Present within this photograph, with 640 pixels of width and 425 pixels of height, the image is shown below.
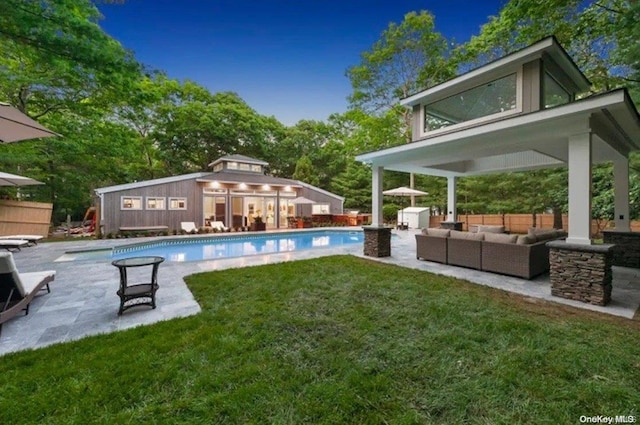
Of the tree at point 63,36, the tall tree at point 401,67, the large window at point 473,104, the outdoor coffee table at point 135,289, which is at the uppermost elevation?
the tall tree at point 401,67

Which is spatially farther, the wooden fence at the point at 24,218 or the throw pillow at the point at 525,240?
the wooden fence at the point at 24,218

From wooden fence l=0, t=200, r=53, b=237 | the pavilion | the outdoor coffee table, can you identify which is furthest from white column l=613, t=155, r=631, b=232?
wooden fence l=0, t=200, r=53, b=237

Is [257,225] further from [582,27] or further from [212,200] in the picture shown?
[582,27]

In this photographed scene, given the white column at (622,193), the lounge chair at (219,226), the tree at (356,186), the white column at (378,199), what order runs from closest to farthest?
the white column at (622,193), the white column at (378,199), the lounge chair at (219,226), the tree at (356,186)

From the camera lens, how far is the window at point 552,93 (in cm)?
595

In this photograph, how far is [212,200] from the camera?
16.5 metres

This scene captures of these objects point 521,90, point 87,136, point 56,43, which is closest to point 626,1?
point 521,90

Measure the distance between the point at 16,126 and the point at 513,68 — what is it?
9.13m

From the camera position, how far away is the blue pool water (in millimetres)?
9828

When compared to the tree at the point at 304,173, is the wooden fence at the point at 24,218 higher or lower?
lower

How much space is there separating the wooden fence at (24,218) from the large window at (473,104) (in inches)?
645

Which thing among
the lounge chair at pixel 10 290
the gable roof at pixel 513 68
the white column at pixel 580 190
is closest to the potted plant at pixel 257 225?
the gable roof at pixel 513 68

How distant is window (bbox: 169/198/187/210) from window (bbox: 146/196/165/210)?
0.43 m

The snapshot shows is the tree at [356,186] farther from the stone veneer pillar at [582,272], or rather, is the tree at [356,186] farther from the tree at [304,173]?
the stone veneer pillar at [582,272]
